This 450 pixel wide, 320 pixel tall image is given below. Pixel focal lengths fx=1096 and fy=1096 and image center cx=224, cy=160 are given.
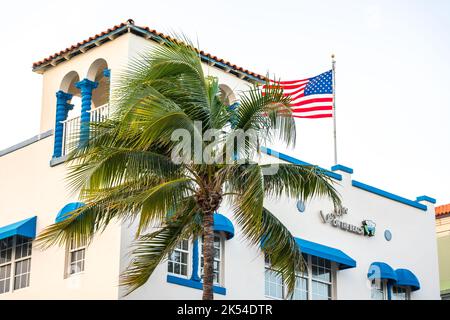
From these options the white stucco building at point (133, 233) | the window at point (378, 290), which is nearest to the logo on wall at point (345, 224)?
the white stucco building at point (133, 233)

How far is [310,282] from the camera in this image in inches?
1261

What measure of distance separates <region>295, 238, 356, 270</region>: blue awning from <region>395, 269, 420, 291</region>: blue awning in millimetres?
2379

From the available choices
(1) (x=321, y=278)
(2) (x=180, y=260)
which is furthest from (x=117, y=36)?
(1) (x=321, y=278)

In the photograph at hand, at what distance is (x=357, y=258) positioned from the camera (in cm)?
3353

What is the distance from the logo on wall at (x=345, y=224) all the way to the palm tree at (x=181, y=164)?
28.4 ft

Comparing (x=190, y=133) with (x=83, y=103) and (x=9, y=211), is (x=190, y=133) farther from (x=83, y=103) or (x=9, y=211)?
(x=9, y=211)

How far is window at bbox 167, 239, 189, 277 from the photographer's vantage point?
92.7 feet

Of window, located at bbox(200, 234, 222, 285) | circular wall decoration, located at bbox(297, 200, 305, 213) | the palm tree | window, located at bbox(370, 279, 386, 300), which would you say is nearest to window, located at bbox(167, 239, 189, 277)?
window, located at bbox(200, 234, 222, 285)

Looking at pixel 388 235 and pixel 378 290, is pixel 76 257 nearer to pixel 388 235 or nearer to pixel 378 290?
pixel 378 290

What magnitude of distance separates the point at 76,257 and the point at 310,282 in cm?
733

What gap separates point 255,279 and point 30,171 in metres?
6.96

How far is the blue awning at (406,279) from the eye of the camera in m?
34.2
